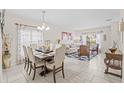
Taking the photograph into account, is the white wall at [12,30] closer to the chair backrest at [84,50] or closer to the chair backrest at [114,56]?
the chair backrest at [84,50]

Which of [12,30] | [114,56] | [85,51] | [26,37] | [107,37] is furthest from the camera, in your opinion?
[107,37]

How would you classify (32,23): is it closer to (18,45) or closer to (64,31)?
(18,45)

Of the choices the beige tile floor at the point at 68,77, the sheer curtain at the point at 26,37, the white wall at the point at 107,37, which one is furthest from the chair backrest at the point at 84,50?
the white wall at the point at 107,37

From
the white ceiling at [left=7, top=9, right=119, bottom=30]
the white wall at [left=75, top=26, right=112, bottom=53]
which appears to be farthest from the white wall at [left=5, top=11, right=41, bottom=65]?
the white wall at [left=75, top=26, right=112, bottom=53]

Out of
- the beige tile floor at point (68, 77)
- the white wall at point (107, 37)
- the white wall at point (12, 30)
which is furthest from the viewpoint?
the white wall at point (107, 37)

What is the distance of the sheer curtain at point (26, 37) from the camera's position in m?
4.20

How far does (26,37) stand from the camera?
4.55m

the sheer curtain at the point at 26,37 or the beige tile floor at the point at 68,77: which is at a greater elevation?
the sheer curtain at the point at 26,37

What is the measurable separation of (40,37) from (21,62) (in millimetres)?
1806

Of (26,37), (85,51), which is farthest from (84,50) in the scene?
(26,37)

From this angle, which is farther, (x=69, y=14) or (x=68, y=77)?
(x=69, y=14)

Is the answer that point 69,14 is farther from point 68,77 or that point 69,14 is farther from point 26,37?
point 68,77
